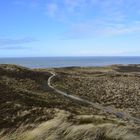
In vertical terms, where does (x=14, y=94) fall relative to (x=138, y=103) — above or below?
above

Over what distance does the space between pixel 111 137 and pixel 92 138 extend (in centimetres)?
60

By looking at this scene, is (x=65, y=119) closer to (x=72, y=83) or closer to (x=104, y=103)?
(x=104, y=103)

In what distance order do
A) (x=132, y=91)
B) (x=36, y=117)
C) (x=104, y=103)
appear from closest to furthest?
(x=36, y=117) < (x=104, y=103) < (x=132, y=91)

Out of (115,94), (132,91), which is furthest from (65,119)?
(132,91)

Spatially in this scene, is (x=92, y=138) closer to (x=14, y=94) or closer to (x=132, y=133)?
(x=132, y=133)

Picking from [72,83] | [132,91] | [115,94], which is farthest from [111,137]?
[72,83]

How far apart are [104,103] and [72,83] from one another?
11.1 meters

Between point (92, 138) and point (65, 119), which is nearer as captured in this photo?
point (92, 138)

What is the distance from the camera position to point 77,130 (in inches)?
512

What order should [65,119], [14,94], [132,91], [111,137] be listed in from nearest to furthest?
[111,137] → [65,119] → [14,94] → [132,91]

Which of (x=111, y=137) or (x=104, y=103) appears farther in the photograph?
(x=104, y=103)

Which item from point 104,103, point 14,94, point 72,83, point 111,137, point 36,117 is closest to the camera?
point 111,137

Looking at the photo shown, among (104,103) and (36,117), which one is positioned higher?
(36,117)

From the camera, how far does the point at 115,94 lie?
35.6 m
